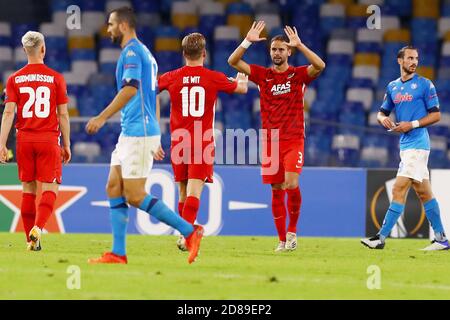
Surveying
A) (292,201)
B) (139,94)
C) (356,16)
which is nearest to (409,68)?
(292,201)

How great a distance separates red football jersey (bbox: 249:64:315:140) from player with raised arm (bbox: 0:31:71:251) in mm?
1916

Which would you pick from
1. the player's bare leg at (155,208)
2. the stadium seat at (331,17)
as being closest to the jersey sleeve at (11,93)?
the player's bare leg at (155,208)

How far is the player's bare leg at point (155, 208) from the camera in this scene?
775cm

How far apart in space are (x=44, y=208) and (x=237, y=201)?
4316mm

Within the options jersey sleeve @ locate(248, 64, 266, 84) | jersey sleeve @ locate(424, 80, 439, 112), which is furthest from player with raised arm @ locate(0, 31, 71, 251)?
jersey sleeve @ locate(424, 80, 439, 112)

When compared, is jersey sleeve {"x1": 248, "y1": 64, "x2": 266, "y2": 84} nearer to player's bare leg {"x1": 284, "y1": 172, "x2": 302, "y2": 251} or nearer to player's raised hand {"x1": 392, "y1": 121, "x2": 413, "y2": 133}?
player's bare leg {"x1": 284, "y1": 172, "x2": 302, "y2": 251}

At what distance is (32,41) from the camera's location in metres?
9.40

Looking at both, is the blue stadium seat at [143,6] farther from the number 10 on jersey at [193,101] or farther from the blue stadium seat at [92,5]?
the number 10 on jersey at [193,101]

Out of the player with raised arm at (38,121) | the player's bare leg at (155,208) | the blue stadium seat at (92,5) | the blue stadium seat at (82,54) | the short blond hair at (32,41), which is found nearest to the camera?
the player's bare leg at (155,208)

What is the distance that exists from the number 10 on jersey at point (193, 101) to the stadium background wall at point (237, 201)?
3664 mm

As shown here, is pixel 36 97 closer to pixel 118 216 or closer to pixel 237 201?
pixel 118 216

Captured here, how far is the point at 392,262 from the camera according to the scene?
918 centimetres
